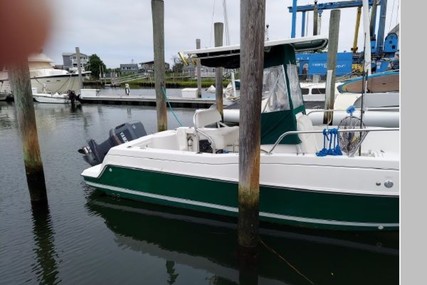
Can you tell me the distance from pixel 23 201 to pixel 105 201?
6.00 ft

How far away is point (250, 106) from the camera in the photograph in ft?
13.9

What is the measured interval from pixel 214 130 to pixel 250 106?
8.49ft

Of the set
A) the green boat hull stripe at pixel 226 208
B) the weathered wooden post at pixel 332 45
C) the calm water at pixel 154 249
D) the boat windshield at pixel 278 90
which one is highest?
the weathered wooden post at pixel 332 45

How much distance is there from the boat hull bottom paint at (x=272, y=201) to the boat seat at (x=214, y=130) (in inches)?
45.8

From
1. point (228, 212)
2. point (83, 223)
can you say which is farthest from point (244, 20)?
point (83, 223)

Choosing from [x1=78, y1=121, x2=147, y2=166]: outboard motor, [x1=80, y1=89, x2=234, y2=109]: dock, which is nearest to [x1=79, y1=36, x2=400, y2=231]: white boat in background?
[x1=78, y1=121, x2=147, y2=166]: outboard motor

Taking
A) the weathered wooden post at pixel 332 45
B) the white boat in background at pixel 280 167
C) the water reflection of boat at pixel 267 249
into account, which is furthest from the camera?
the weathered wooden post at pixel 332 45

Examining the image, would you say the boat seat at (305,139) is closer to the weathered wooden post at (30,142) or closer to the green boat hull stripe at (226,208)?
the green boat hull stripe at (226,208)

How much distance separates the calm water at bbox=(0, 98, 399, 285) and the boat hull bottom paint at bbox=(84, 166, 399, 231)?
300mm

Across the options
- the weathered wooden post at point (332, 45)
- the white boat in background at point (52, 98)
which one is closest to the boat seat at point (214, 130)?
the weathered wooden post at point (332, 45)

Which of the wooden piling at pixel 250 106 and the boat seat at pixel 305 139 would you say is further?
the boat seat at pixel 305 139

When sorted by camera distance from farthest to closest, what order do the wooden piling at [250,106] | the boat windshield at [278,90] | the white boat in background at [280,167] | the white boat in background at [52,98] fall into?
the white boat in background at [52,98]
the boat windshield at [278,90]
the white boat in background at [280,167]
the wooden piling at [250,106]

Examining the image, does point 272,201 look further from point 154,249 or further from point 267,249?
point 154,249

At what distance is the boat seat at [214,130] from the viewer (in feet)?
22.0
